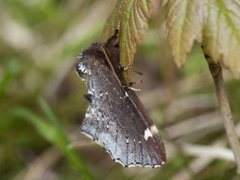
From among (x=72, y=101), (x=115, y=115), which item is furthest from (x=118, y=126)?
(x=72, y=101)

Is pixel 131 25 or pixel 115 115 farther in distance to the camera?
pixel 115 115

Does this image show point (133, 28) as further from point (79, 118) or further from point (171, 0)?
point (79, 118)

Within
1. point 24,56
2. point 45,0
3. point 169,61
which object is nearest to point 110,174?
point 169,61

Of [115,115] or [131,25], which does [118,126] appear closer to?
[115,115]

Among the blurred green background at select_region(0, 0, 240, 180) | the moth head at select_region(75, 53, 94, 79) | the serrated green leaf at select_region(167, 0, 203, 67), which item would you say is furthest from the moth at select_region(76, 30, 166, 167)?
the blurred green background at select_region(0, 0, 240, 180)

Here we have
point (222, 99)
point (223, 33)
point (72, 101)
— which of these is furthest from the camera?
point (72, 101)

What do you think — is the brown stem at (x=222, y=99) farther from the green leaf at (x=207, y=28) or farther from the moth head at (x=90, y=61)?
the moth head at (x=90, y=61)
